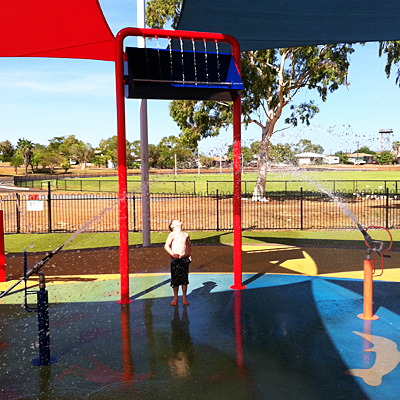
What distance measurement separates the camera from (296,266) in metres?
9.13

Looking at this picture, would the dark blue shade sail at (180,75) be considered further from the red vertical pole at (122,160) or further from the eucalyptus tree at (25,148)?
the eucalyptus tree at (25,148)

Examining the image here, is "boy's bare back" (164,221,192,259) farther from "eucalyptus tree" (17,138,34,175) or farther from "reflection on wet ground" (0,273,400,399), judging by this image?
"eucalyptus tree" (17,138,34,175)

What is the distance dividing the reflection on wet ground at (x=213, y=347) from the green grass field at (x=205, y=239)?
5.43 m

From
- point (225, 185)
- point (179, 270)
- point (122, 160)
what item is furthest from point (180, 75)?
point (225, 185)

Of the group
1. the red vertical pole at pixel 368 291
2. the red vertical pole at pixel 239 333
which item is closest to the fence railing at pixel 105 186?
the red vertical pole at pixel 239 333

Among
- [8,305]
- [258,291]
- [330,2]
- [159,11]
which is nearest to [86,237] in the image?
[8,305]

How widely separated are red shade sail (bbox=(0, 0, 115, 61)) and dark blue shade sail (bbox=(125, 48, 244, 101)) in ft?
3.60

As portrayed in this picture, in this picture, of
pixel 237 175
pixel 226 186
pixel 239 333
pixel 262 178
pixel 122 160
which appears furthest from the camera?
pixel 226 186

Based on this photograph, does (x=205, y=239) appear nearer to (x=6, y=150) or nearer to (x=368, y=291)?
(x=368, y=291)

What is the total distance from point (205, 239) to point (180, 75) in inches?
296

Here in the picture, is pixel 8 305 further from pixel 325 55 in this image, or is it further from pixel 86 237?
pixel 325 55

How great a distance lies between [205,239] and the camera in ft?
44.1

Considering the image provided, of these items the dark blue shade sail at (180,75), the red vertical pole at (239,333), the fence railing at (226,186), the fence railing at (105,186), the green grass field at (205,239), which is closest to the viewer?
the red vertical pole at (239,333)

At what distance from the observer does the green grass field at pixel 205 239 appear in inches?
488
